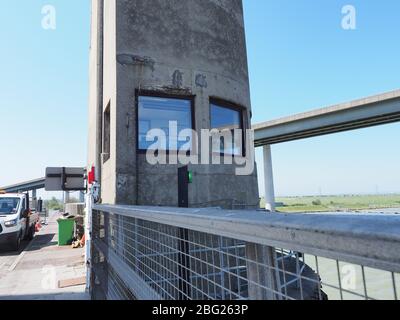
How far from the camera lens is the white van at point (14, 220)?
41.5 ft

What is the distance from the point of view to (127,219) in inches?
159

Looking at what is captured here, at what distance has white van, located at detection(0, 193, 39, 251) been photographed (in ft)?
Result: 41.5

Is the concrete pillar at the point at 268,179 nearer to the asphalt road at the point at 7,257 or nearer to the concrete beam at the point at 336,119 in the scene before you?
the concrete beam at the point at 336,119

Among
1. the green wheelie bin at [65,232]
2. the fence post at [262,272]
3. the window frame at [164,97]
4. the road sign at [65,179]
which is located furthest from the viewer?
the green wheelie bin at [65,232]

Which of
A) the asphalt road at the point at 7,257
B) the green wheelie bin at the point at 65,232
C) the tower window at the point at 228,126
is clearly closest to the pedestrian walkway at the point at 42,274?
the asphalt road at the point at 7,257

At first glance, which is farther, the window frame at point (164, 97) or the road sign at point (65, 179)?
the road sign at point (65, 179)

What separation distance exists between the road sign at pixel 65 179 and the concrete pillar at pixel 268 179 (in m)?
32.4

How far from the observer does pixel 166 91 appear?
260 inches

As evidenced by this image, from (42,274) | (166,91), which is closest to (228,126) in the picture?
(166,91)

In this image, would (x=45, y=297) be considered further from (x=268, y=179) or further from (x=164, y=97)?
(x=268, y=179)

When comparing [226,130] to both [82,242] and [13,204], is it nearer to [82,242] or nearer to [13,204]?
[82,242]

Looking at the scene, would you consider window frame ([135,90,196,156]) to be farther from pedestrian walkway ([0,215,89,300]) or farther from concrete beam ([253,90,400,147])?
concrete beam ([253,90,400,147])

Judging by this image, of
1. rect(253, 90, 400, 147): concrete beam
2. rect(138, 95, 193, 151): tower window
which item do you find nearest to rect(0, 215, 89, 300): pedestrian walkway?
rect(138, 95, 193, 151): tower window

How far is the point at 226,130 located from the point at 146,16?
2.97 m
